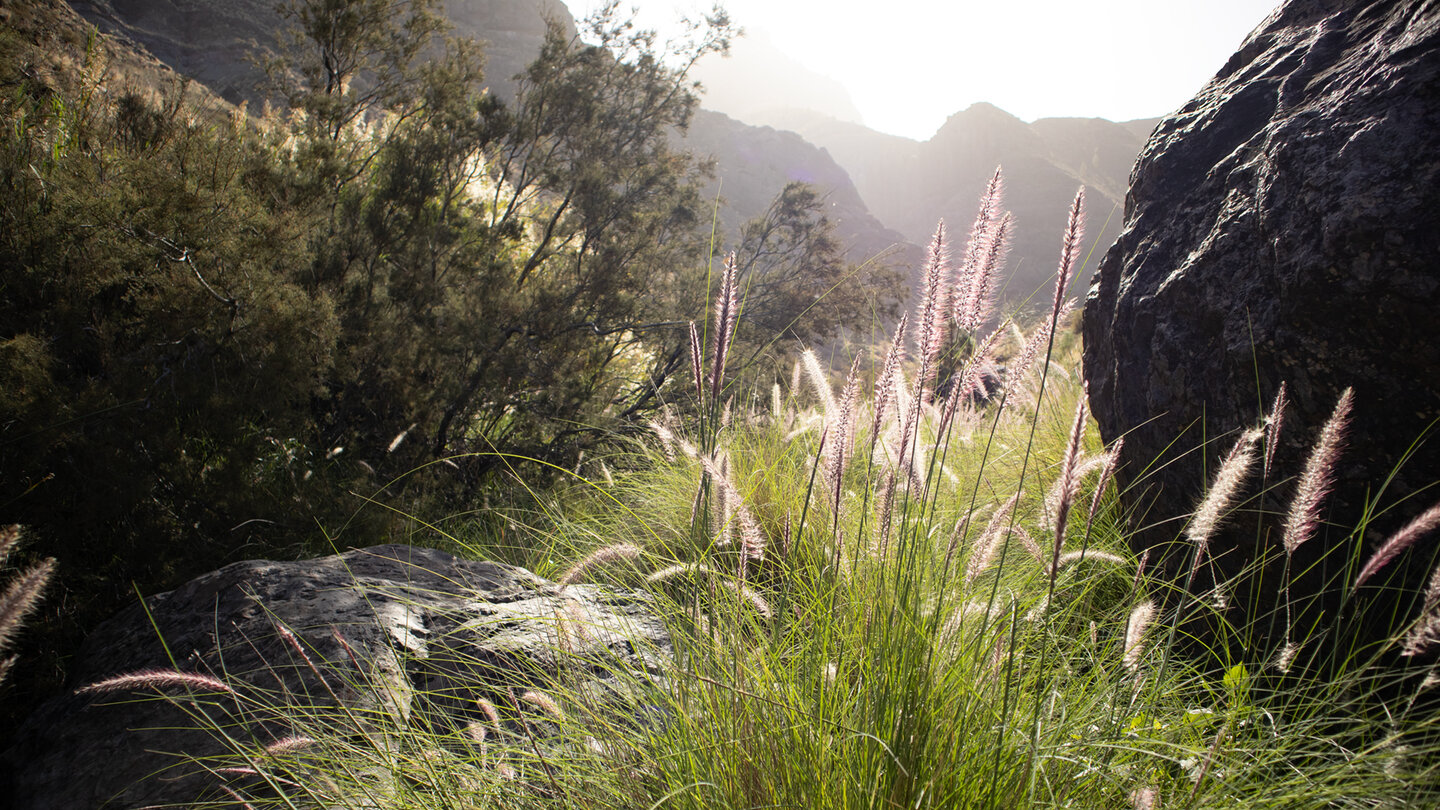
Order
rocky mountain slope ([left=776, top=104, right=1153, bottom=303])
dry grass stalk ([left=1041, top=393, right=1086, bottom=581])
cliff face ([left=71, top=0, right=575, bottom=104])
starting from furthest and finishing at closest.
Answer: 1. rocky mountain slope ([left=776, top=104, right=1153, bottom=303])
2. cliff face ([left=71, top=0, right=575, bottom=104])
3. dry grass stalk ([left=1041, top=393, right=1086, bottom=581])

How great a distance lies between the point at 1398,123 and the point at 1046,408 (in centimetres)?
251

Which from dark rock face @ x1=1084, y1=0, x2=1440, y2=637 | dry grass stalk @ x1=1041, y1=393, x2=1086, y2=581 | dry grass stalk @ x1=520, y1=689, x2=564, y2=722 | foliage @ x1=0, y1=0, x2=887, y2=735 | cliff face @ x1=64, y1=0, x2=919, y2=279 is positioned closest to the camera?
dry grass stalk @ x1=1041, y1=393, x2=1086, y2=581

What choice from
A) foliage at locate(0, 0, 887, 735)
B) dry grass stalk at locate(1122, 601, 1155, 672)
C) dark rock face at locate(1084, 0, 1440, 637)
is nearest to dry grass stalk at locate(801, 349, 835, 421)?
dry grass stalk at locate(1122, 601, 1155, 672)

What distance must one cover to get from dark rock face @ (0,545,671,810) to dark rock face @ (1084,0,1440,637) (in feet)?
6.27

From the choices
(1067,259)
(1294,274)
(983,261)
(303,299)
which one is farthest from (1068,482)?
(303,299)

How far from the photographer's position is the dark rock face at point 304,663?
1596 mm

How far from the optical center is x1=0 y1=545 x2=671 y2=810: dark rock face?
5.24 ft

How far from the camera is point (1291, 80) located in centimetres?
208

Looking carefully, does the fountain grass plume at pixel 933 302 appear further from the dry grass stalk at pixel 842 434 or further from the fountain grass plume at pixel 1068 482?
the fountain grass plume at pixel 1068 482

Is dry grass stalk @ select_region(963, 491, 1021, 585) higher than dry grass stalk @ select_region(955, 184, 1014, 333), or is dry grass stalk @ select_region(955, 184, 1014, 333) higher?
dry grass stalk @ select_region(955, 184, 1014, 333)

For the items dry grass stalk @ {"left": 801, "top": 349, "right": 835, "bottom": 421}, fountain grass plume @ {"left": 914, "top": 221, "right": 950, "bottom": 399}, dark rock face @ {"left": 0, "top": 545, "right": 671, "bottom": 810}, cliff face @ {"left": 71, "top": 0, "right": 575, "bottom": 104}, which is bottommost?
dark rock face @ {"left": 0, "top": 545, "right": 671, "bottom": 810}

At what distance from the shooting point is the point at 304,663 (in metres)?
1.79

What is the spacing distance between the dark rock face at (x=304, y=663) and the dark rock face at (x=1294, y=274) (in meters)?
1.91

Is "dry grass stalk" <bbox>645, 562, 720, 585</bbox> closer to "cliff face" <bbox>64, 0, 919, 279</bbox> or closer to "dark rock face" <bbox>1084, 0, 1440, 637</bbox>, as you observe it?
"cliff face" <bbox>64, 0, 919, 279</bbox>
